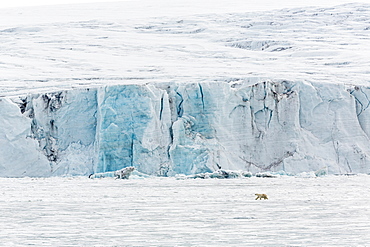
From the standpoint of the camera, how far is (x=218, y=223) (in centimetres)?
793

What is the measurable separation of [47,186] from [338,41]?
16466mm

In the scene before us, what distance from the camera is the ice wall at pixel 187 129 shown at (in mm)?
14719

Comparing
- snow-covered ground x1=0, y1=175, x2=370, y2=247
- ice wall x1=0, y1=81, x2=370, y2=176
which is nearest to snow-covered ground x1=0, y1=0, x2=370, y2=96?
ice wall x1=0, y1=81, x2=370, y2=176

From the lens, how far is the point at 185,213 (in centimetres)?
859

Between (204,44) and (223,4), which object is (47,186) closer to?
(204,44)

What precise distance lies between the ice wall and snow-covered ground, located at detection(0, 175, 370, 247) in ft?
7.90

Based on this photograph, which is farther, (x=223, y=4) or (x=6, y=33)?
(x=223, y=4)

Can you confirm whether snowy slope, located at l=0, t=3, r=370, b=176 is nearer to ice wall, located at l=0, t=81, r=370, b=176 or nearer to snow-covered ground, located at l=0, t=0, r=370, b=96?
ice wall, located at l=0, t=81, r=370, b=176

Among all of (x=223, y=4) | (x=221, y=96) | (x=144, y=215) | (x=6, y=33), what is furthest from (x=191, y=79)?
(x=223, y=4)

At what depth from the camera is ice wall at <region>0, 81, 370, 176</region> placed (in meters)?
14.7

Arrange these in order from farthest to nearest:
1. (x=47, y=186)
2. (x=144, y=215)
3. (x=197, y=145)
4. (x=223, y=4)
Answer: (x=223, y=4)
(x=197, y=145)
(x=47, y=186)
(x=144, y=215)

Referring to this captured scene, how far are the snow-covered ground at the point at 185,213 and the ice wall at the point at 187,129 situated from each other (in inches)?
94.7

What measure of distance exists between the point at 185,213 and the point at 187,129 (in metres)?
6.49

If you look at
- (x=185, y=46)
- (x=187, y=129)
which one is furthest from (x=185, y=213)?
(x=185, y=46)
